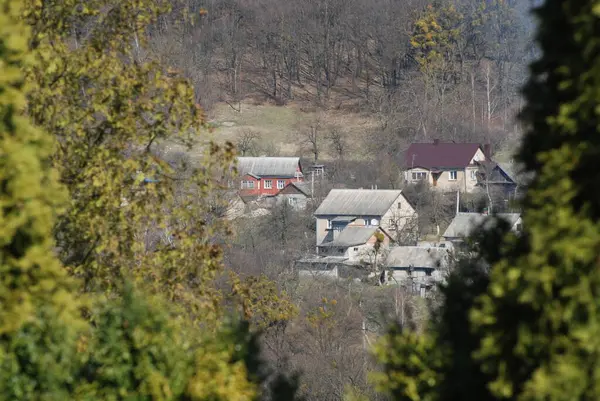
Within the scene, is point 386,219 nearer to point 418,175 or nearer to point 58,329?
point 418,175

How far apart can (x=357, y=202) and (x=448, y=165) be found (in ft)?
32.9

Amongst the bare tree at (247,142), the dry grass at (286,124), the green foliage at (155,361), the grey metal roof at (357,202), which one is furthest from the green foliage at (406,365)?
the bare tree at (247,142)

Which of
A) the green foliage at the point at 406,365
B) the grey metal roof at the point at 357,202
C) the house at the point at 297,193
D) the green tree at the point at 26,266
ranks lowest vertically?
the green foliage at the point at 406,365

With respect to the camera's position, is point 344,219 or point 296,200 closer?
point 344,219

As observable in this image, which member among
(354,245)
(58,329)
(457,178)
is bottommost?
(58,329)

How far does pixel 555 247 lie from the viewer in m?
2.94

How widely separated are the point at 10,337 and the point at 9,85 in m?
1.13

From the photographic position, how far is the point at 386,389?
3879mm

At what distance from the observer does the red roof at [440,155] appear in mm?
48531

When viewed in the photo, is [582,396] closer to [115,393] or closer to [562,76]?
[562,76]

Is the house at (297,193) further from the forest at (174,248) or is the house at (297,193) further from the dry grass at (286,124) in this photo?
the forest at (174,248)

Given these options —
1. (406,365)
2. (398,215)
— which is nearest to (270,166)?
(398,215)

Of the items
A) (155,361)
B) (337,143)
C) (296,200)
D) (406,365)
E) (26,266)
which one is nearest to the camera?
(26,266)

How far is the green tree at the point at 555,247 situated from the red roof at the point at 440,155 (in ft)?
149
